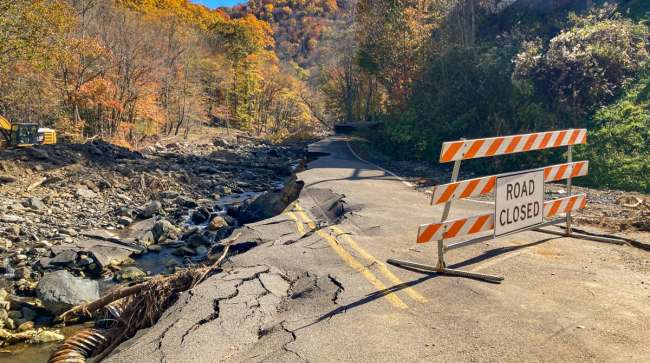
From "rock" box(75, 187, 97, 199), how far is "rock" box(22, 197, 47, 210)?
171cm

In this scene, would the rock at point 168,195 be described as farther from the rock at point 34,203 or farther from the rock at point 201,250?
the rock at point 201,250

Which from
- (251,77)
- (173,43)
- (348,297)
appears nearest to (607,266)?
(348,297)

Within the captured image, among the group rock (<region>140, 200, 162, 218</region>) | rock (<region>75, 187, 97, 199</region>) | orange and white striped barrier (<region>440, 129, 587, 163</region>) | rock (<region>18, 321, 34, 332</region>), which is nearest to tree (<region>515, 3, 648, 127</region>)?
orange and white striped barrier (<region>440, 129, 587, 163</region>)

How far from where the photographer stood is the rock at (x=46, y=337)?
7.00 meters

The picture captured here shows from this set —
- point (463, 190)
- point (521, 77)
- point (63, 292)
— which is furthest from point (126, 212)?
point (521, 77)

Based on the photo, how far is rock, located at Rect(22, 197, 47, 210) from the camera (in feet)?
51.4

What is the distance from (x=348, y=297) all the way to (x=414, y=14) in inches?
1107

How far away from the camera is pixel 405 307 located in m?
4.79

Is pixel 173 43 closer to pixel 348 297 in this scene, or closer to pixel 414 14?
pixel 414 14

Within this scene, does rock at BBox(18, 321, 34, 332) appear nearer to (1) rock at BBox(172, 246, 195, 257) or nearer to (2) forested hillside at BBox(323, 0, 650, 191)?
(1) rock at BBox(172, 246, 195, 257)

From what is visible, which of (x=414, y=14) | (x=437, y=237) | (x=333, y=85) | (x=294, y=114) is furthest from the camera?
(x=294, y=114)

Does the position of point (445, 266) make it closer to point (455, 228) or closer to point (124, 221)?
point (455, 228)

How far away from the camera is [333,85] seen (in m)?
55.8

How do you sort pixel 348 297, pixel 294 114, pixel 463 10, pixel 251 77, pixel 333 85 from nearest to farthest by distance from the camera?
pixel 348 297
pixel 463 10
pixel 333 85
pixel 251 77
pixel 294 114
